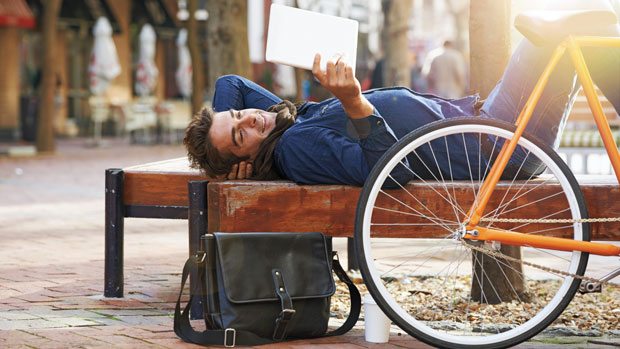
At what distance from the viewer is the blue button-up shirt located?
142 inches

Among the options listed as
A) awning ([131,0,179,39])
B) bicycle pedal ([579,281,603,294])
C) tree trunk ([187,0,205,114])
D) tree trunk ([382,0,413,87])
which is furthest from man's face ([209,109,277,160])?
awning ([131,0,179,39])

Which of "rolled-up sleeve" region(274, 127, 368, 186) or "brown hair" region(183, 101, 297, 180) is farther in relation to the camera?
"brown hair" region(183, 101, 297, 180)

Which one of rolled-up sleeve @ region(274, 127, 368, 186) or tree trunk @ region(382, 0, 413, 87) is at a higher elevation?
tree trunk @ region(382, 0, 413, 87)

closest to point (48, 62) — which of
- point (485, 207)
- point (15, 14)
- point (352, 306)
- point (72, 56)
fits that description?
point (15, 14)

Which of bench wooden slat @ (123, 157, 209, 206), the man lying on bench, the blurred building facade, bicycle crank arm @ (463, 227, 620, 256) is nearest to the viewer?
bicycle crank arm @ (463, 227, 620, 256)

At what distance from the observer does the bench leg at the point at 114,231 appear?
14.4 feet

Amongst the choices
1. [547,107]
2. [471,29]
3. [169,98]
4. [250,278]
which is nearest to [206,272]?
[250,278]

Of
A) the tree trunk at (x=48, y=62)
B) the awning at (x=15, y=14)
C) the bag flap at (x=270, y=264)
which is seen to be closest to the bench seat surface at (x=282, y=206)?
the bag flap at (x=270, y=264)

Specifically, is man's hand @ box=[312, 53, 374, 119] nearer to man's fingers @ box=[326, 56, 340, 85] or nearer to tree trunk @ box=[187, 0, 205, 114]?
man's fingers @ box=[326, 56, 340, 85]

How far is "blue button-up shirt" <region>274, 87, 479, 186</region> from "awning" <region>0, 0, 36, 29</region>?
715 inches

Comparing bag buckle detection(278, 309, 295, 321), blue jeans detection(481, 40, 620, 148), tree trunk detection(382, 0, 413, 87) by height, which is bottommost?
bag buckle detection(278, 309, 295, 321)

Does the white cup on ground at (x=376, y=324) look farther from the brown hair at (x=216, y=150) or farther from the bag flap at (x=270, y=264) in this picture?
→ the brown hair at (x=216, y=150)

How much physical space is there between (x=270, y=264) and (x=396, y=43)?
13.3 meters

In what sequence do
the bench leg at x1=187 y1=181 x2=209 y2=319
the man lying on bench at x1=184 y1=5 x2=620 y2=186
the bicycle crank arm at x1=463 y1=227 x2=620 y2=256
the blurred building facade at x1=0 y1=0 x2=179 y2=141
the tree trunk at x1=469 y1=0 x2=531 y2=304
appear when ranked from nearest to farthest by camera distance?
1. the bicycle crank arm at x1=463 y1=227 x2=620 y2=256
2. the man lying on bench at x1=184 y1=5 x2=620 y2=186
3. the bench leg at x1=187 y1=181 x2=209 y2=319
4. the tree trunk at x1=469 y1=0 x2=531 y2=304
5. the blurred building facade at x1=0 y1=0 x2=179 y2=141
